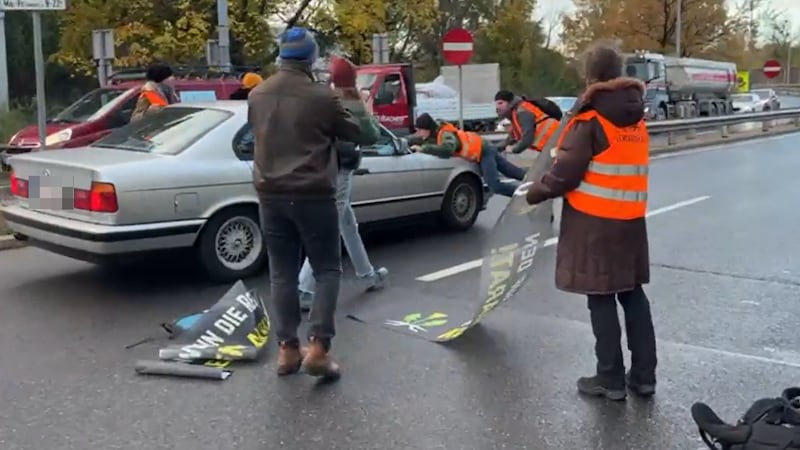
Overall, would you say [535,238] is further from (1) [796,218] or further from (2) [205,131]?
(1) [796,218]

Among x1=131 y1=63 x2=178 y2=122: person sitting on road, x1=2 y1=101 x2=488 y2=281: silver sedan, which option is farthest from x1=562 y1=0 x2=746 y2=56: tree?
x1=2 y1=101 x2=488 y2=281: silver sedan

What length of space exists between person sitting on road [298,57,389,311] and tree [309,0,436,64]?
16.6 m

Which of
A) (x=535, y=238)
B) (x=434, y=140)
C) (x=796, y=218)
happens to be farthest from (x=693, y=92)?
(x=535, y=238)

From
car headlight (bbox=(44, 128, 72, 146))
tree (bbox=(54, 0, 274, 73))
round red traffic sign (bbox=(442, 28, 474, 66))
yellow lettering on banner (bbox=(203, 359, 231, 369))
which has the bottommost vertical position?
yellow lettering on banner (bbox=(203, 359, 231, 369))

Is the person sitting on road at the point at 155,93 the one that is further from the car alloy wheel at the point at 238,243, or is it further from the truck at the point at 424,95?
the truck at the point at 424,95

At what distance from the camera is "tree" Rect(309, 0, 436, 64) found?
23516 mm

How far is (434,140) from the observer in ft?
31.7

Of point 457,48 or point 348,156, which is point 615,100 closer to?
point 348,156

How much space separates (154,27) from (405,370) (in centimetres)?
1885

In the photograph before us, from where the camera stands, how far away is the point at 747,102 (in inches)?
2004

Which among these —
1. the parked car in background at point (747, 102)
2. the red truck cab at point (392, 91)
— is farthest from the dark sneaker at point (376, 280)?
the parked car in background at point (747, 102)

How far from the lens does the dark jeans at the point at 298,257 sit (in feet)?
16.9

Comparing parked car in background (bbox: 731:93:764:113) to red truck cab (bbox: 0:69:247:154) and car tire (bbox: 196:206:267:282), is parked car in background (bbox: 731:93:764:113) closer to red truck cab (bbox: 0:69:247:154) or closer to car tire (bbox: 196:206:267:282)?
red truck cab (bbox: 0:69:247:154)

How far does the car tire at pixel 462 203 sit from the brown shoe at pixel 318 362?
4.67 metres
